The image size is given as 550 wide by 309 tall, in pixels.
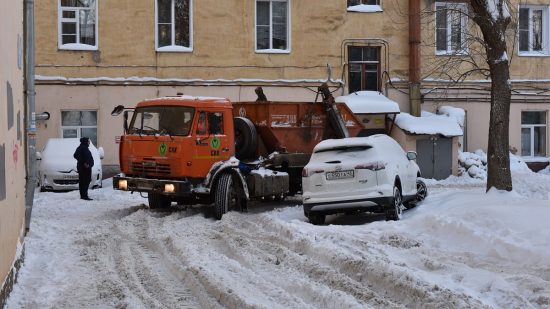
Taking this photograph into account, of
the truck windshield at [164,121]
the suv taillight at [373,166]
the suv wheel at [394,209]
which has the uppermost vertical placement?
the truck windshield at [164,121]

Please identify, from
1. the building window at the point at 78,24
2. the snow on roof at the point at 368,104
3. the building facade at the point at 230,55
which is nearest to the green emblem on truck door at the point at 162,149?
Answer: the building facade at the point at 230,55

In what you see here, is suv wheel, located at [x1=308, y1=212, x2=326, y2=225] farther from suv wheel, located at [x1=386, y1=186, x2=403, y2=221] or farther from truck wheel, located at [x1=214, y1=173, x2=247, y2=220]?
truck wheel, located at [x1=214, y1=173, x2=247, y2=220]

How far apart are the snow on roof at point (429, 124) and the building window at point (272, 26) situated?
15.6ft

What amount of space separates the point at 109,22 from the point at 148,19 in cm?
129

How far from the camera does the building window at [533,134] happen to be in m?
29.9

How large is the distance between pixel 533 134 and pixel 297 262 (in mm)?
22706

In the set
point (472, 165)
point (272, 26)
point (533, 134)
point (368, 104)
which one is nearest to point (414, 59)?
point (368, 104)

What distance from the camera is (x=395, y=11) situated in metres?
28.0

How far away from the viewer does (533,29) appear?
29.9m

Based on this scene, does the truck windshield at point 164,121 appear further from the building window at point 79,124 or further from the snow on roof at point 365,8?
the snow on roof at point 365,8

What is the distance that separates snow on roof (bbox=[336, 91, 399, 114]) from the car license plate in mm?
12623

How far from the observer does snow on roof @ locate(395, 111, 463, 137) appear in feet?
88.2

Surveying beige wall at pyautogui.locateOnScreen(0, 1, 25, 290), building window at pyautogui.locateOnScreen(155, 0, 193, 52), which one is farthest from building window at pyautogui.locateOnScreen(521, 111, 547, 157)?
beige wall at pyautogui.locateOnScreen(0, 1, 25, 290)

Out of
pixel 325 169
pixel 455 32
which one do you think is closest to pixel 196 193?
pixel 325 169
